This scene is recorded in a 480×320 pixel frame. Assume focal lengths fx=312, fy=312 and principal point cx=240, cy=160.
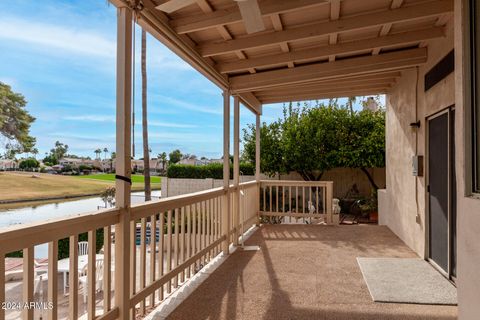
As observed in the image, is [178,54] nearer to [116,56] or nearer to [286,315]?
[116,56]

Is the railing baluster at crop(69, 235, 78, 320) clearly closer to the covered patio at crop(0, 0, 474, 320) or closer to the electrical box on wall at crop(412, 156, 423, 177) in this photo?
the covered patio at crop(0, 0, 474, 320)

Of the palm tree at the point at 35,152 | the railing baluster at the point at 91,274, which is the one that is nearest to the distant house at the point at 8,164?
the palm tree at the point at 35,152

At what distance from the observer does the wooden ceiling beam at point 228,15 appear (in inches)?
105

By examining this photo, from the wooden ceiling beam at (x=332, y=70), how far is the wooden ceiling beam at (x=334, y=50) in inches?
18.5

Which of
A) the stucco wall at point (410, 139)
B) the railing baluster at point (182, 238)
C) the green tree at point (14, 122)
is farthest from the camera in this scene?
the stucco wall at point (410, 139)

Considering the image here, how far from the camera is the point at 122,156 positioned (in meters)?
2.17

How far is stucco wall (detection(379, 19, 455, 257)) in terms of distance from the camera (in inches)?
141

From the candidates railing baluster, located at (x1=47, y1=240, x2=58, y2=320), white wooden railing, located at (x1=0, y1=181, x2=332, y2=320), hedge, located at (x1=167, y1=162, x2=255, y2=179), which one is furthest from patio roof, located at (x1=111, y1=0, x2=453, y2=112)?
hedge, located at (x1=167, y1=162, x2=255, y2=179)

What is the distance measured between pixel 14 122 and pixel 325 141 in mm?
9004

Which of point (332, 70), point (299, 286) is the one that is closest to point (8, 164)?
point (299, 286)

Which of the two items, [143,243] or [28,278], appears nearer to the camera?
[28,278]

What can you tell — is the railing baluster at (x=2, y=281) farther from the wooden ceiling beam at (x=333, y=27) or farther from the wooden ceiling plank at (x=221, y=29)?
the wooden ceiling beam at (x=333, y=27)

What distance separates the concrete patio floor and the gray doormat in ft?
0.35

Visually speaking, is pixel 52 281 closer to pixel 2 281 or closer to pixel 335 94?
pixel 2 281
